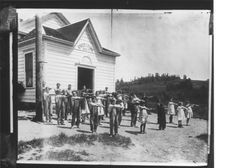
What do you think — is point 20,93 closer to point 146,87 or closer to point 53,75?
point 53,75

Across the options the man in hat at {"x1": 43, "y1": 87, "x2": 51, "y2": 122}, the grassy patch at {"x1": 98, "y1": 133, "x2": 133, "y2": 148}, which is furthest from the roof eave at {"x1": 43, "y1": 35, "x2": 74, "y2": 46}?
the grassy patch at {"x1": 98, "y1": 133, "x2": 133, "y2": 148}

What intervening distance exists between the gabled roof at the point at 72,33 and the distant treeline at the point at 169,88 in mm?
620

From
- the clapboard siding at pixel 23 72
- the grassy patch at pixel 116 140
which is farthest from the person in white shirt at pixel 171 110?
the clapboard siding at pixel 23 72

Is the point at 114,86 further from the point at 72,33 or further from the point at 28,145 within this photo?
the point at 28,145

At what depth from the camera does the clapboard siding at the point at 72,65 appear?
429cm

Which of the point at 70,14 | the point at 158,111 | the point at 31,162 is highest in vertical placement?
the point at 70,14

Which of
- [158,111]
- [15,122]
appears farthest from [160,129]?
[15,122]

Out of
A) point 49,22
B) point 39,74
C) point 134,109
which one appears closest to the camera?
point 49,22

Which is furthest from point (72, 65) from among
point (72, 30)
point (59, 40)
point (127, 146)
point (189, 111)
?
point (189, 111)

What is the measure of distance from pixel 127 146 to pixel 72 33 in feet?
7.08

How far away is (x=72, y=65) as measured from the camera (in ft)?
14.3

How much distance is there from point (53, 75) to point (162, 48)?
1899mm

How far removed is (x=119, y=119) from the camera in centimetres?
434

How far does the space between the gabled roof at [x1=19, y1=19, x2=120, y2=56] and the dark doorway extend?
425 millimetres
